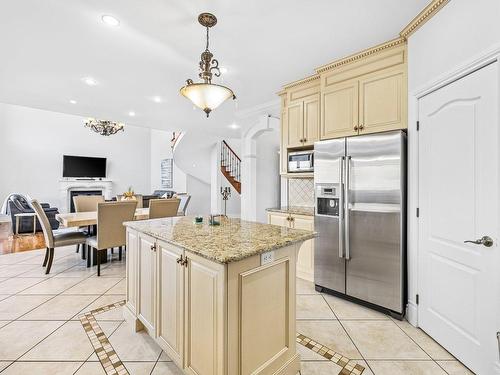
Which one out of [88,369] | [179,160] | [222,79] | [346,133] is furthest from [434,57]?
[179,160]

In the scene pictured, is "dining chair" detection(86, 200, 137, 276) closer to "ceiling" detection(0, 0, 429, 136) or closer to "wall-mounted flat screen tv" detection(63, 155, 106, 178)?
"ceiling" detection(0, 0, 429, 136)

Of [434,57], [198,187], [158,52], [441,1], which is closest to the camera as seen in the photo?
A: [441,1]

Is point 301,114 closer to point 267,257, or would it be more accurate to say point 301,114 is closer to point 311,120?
point 311,120

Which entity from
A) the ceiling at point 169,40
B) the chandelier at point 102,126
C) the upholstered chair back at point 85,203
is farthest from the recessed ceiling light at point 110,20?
the chandelier at point 102,126

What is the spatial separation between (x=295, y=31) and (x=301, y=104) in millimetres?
1220

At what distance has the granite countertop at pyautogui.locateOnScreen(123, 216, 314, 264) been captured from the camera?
1381 millimetres

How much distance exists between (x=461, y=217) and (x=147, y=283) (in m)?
2.42

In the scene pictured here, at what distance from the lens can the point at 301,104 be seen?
353 centimetres

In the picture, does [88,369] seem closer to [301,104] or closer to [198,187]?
[301,104]

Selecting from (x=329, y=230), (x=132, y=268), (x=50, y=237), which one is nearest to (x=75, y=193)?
(x=50, y=237)

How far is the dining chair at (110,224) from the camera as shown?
3439 millimetres

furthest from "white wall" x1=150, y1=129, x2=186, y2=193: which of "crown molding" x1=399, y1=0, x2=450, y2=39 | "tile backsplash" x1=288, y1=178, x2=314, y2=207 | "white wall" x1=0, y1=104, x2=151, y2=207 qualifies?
"crown molding" x1=399, y1=0, x2=450, y2=39

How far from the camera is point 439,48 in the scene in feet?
6.72

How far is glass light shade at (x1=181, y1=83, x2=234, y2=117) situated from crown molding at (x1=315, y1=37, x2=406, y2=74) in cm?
135
